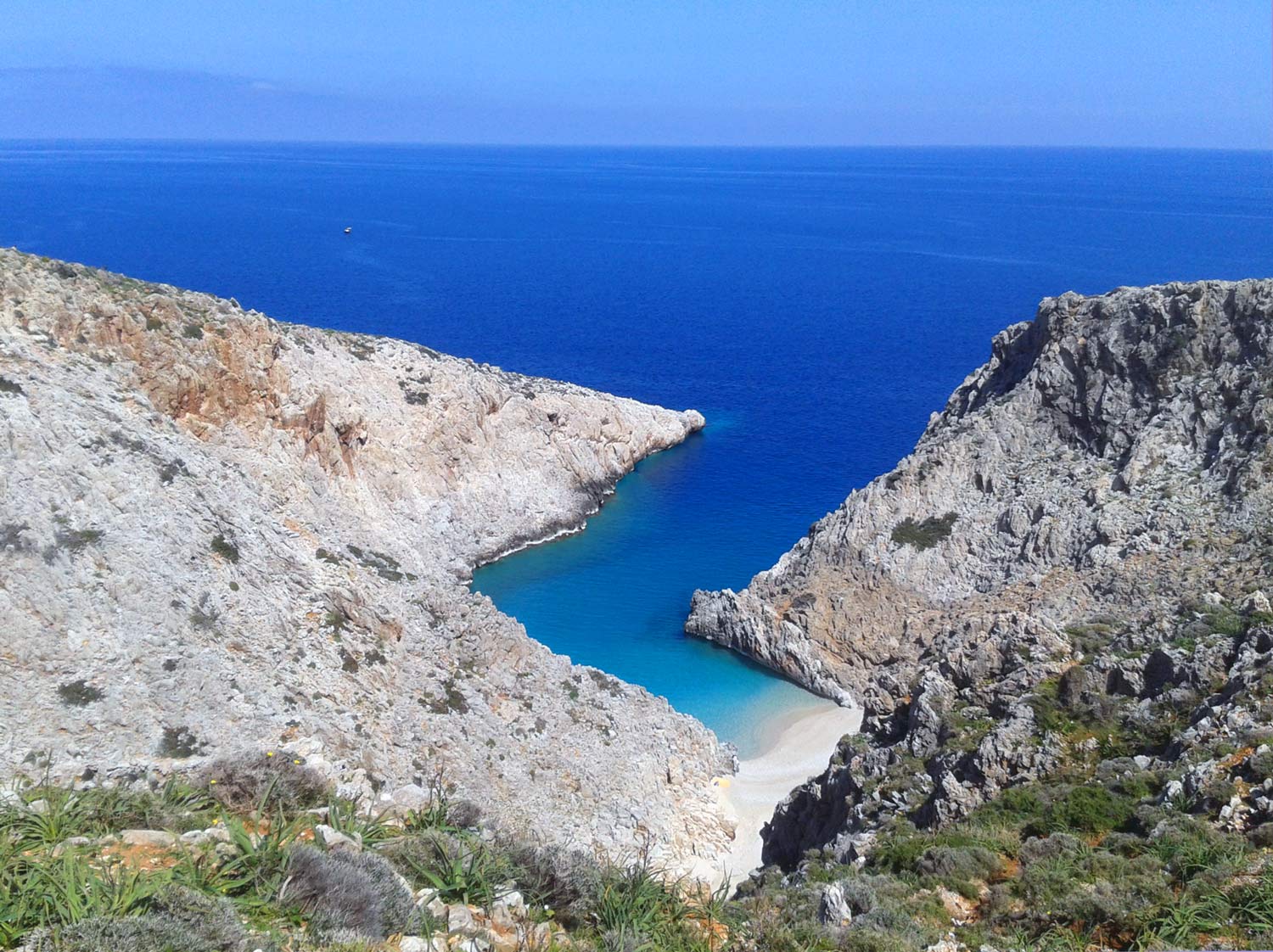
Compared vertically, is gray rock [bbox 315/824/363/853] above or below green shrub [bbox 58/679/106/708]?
above

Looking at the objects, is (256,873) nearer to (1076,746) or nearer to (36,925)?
(36,925)

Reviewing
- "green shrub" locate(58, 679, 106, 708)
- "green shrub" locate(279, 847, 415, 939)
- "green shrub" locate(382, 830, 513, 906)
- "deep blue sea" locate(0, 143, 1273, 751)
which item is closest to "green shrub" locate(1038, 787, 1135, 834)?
"green shrub" locate(382, 830, 513, 906)

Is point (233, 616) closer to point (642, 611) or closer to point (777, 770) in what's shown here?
point (777, 770)

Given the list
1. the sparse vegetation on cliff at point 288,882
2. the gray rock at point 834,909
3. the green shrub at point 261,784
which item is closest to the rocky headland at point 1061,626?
the gray rock at point 834,909

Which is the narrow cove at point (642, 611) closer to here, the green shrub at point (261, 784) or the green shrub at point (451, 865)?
the green shrub at point (261, 784)

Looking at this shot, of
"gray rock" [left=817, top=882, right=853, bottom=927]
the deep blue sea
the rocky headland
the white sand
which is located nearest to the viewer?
"gray rock" [left=817, top=882, right=853, bottom=927]

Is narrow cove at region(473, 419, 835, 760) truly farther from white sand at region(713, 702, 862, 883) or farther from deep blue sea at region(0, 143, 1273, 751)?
white sand at region(713, 702, 862, 883)
